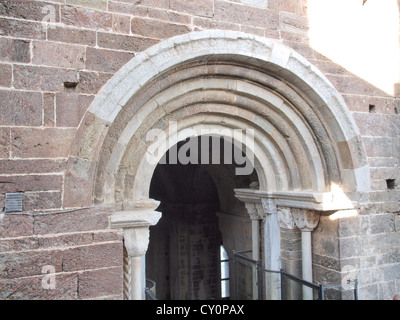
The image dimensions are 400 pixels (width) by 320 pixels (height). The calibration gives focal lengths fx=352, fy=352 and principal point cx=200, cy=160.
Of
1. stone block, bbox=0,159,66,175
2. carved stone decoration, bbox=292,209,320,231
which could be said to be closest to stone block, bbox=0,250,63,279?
stone block, bbox=0,159,66,175

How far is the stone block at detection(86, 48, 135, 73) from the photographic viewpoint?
2.81 m

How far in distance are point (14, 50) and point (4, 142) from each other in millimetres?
684

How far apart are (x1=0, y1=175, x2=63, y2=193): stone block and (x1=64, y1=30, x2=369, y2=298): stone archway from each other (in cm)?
9

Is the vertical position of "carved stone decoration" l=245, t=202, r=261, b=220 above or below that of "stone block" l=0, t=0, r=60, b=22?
below

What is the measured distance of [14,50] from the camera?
2590mm

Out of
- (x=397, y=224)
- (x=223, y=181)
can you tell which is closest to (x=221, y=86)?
(x=397, y=224)

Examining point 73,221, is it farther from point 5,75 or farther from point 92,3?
point 92,3

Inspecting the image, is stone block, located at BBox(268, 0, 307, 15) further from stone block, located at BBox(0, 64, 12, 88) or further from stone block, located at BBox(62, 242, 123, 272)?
stone block, located at BBox(62, 242, 123, 272)

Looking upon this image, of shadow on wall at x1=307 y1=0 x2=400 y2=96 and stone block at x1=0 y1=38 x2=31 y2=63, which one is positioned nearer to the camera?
stone block at x1=0 y1=38 x2=31 y2=63

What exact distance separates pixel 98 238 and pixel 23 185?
68 cm

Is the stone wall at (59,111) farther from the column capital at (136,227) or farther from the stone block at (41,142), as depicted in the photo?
the column capital at (136,227)

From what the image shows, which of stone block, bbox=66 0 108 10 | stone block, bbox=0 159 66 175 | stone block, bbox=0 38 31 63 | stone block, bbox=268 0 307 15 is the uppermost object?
stone block, bbox=268 0 307 15

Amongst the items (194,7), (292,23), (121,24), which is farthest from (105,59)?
(292,23)

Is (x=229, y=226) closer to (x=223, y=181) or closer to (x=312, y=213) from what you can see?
(x=223, y=181)
